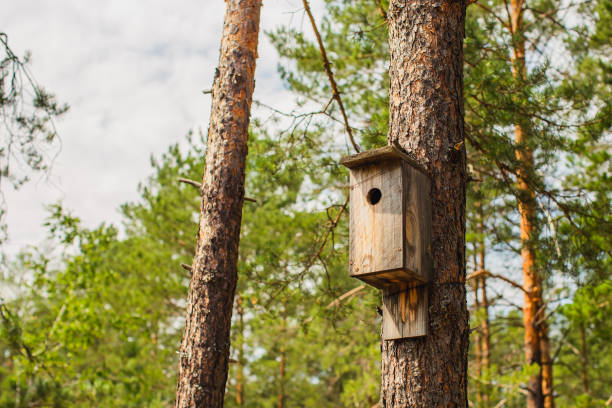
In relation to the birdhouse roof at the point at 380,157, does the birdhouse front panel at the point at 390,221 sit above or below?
below

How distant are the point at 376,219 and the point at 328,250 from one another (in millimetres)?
4498

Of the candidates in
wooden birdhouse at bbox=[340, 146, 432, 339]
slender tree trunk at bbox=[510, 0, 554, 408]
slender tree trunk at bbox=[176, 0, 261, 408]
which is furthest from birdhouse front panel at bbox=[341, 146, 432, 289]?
slender tree trunk at bbox=[510, 0, 554, 408]

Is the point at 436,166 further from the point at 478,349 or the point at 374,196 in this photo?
the point at 478,349

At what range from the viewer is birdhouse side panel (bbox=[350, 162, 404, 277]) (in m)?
2.62

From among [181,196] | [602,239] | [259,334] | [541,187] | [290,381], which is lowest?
[290,381]

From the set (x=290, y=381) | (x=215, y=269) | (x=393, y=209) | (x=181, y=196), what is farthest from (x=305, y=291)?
(x=290, y=381)

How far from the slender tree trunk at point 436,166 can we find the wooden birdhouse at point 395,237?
2.5 inches

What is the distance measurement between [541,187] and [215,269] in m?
3.07

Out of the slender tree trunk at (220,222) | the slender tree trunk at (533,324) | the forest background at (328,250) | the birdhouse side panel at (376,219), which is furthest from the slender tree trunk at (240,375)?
the birdhouse side panel at (376,219)

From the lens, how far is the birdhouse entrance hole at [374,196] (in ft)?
9.14

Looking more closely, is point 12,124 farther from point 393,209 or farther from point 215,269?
point 393,209

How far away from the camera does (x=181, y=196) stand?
13.1m

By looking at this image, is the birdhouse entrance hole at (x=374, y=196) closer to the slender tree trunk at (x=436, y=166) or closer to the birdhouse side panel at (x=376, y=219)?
the birdhouse side panel at (x=376, y=219)

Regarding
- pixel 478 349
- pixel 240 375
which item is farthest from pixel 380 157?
pixel 240 375
